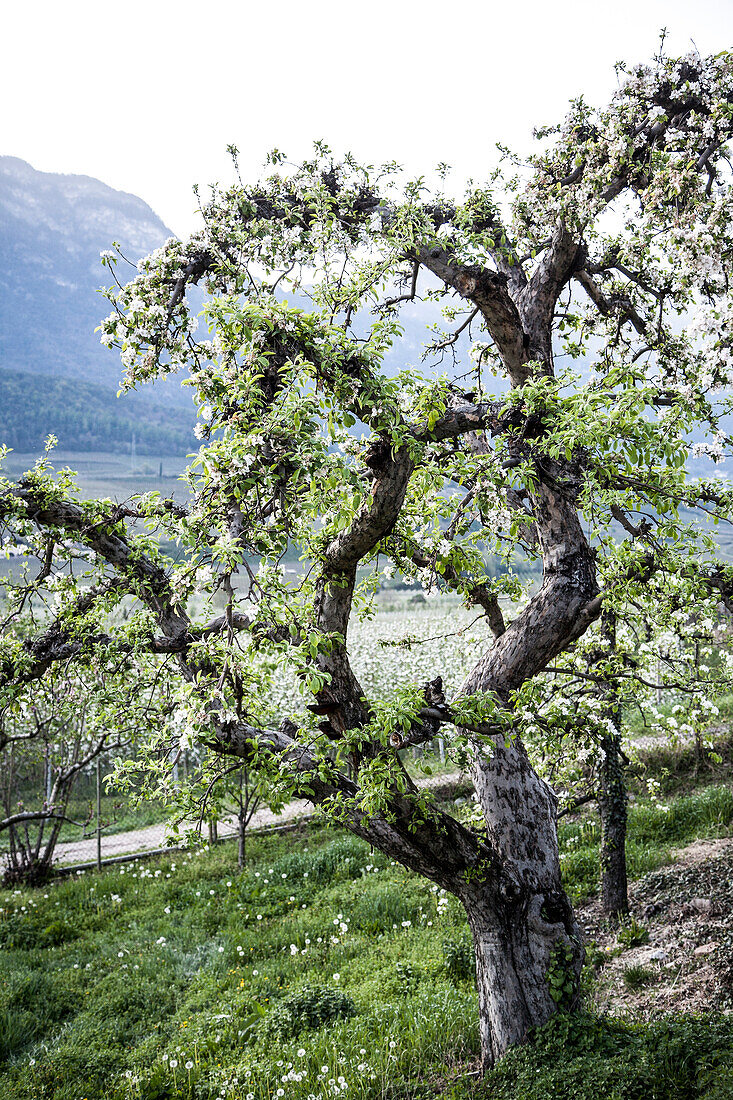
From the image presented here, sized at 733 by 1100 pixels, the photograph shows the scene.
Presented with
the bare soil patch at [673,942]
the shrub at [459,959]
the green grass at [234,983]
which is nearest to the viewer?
the green grass at [234,983]

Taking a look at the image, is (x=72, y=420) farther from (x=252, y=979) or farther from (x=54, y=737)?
(x=252, y=979)

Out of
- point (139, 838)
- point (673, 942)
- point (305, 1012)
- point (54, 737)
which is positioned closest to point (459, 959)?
point (305, 1012)

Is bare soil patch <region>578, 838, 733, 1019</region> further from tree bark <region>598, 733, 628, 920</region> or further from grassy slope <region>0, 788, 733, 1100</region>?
grassy slope <region>0, 788, 733, 1100</region>

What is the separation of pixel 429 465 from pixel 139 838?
17834mm

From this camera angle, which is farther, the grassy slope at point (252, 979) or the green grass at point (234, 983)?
the green grass at point (234, 983)

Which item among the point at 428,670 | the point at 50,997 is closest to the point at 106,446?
the point at 428,670

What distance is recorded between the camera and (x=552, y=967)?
190 inches

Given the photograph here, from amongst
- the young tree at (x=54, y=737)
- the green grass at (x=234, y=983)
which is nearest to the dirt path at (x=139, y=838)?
the young tree at (x=54, y=737)

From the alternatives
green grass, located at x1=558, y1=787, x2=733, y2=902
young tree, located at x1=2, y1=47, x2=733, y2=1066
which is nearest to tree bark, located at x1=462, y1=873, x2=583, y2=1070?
young tree, located at x1=2, y1=47, x2=733, y2=1066

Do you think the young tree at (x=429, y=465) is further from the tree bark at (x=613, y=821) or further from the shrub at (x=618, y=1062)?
the tree bark at (x=613, y=821)

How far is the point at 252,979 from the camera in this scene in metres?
7.53

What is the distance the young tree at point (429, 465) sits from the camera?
128 inches

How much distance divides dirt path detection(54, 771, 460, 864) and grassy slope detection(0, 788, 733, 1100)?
148 inches

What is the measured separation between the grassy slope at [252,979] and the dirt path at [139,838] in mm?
3759
